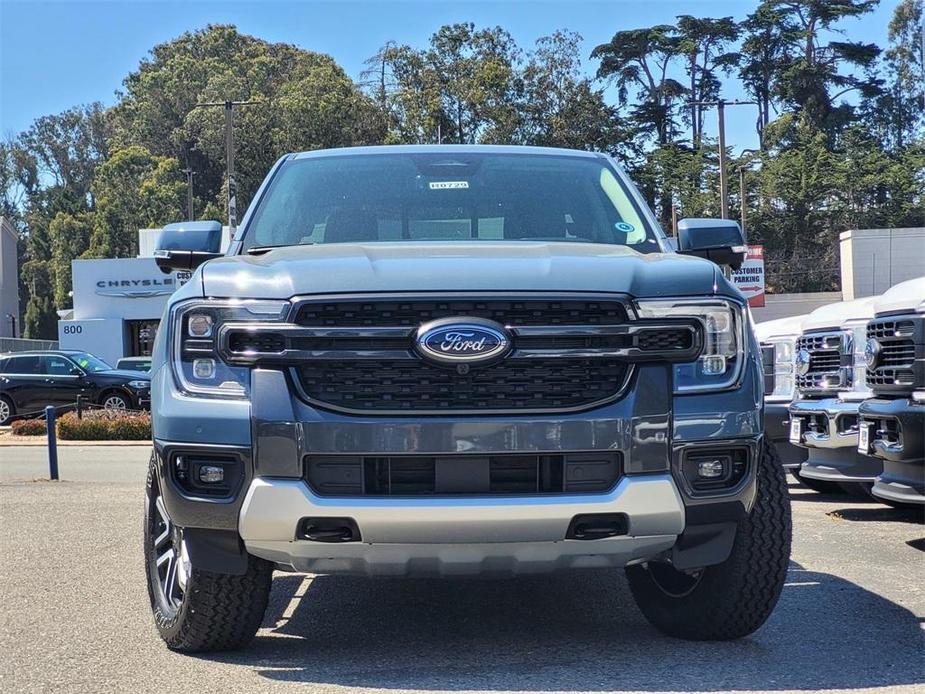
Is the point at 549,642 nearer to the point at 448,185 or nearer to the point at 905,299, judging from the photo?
the point at 448,185

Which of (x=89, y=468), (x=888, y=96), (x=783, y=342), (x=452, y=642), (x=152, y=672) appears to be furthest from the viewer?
(x=888, y=96)

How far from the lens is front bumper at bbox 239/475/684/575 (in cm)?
391

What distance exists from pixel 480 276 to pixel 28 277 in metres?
105

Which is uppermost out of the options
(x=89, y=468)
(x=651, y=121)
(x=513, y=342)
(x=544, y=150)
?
(x=651, y=121)

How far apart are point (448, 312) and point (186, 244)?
1.69 metres

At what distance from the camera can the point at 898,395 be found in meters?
6.57

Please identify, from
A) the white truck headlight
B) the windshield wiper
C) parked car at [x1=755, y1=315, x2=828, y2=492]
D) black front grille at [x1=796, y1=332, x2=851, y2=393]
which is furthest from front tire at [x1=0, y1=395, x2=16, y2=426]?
A: the windshield wiper

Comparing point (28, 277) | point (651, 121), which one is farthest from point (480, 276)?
point (28, 277)

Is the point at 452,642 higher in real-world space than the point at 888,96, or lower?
lower

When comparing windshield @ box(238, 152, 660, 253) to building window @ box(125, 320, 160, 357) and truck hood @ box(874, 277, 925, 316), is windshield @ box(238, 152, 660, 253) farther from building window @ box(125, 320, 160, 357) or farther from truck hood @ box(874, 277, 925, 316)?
building window @ box(125, 320, 160, 357)

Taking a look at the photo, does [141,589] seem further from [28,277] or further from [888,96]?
[28,277]

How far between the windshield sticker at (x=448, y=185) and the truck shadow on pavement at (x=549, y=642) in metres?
1.88

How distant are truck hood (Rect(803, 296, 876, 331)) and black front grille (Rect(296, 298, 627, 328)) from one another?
4.65m

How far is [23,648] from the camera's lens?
15.6 feet
